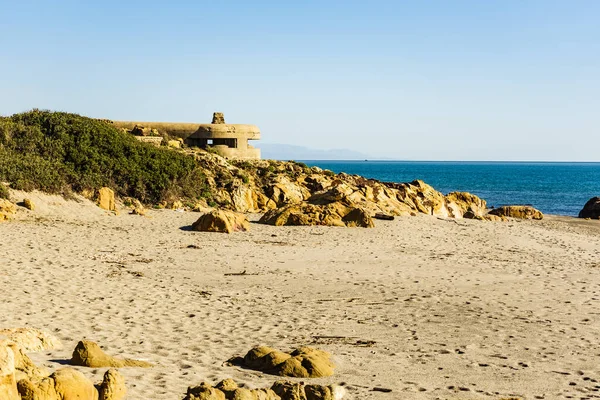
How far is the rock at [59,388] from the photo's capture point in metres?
5.46

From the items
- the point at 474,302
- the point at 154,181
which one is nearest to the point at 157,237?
the point at 154,181

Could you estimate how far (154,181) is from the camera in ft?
92.2

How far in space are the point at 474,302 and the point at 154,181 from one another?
18.3 metres

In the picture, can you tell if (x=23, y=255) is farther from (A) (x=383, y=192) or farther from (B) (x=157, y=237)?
(A) (x=383, y=192)

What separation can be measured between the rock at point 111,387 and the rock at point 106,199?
1919 centimetres

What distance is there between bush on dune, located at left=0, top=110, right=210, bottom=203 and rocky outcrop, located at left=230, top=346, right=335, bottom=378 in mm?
17619

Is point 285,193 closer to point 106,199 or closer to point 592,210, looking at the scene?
point 106,199

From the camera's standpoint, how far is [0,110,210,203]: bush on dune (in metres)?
24.4

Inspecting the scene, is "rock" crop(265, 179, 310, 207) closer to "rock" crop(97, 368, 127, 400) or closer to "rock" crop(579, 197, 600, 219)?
"rock" crop(579, 197, 600, 219)

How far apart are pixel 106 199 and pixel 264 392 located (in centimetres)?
2020

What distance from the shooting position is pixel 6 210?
67.7ft

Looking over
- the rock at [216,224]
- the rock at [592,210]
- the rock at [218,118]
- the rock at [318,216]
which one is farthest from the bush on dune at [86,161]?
the rock at [592,210]

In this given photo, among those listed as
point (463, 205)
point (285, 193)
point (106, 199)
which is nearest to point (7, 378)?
point (106, 199)

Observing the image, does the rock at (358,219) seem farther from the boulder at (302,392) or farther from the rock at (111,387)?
the rock at (111,387)
